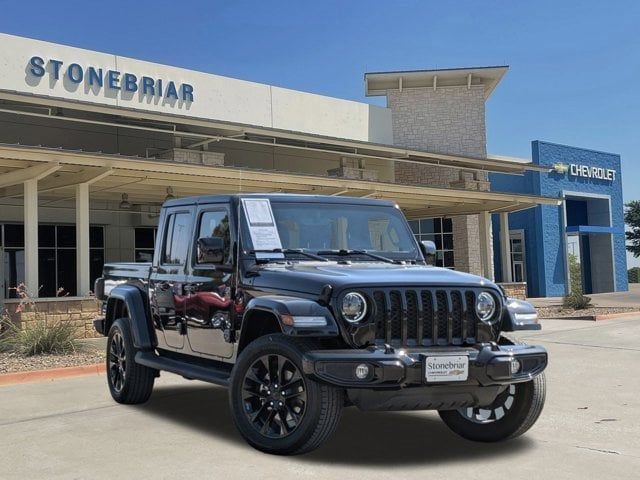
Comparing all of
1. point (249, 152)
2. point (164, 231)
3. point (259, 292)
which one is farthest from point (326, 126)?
point (259, 292)

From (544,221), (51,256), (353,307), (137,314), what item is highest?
(544,221)

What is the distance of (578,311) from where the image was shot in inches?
831

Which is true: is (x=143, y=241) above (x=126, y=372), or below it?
above

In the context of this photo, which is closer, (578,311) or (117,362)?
(117,362)

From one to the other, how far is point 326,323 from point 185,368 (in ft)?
6.60

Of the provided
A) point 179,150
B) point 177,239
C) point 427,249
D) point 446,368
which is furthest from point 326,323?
point 179,150

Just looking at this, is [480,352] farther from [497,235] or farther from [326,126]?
[497,235]

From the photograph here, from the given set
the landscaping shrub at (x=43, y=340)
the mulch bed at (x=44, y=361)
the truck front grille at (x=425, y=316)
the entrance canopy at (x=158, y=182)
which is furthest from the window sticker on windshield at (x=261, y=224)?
the entrance canopy at (x=158, y=182)

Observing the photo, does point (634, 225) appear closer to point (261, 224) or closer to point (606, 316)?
point (606, 316)

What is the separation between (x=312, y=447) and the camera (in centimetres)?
512

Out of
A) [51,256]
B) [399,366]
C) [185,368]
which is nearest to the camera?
[399,366]

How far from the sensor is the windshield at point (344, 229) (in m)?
6.40

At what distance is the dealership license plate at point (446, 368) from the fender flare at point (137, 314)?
11.1 ft

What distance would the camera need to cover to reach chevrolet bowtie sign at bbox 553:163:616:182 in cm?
3516
